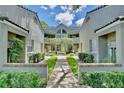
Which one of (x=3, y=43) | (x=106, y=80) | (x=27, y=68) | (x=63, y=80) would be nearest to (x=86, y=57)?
(x=63, y=80)

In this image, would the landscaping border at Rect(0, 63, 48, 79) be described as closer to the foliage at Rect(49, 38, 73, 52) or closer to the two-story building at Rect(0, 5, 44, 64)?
the two-story building at Rect(0, 5, 44, 64)

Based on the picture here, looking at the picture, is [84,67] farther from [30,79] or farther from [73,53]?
[73,53]

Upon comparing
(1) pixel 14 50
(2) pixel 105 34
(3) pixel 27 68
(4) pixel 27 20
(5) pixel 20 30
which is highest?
(4) pixel 27 20

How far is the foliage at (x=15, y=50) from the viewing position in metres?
12.4

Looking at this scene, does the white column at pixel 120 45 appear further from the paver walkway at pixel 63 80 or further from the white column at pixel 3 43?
the white column at pixel 3 43

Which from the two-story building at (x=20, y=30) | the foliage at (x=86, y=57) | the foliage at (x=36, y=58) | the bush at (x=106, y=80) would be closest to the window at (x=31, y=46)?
the two-story building at (x=20, y=30)

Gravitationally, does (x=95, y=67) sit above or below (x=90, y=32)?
below

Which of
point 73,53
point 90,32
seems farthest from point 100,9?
point 73,53

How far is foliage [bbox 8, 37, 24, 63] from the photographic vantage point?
1242 centimetres

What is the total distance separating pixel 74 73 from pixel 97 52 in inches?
193

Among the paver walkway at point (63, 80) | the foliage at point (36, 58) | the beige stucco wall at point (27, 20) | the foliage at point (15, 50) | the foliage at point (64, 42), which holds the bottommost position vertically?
the paver walkway at point (63, 80)

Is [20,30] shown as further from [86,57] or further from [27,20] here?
[86,57]

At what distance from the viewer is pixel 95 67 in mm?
10320

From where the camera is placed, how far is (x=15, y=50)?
13.2 meters
